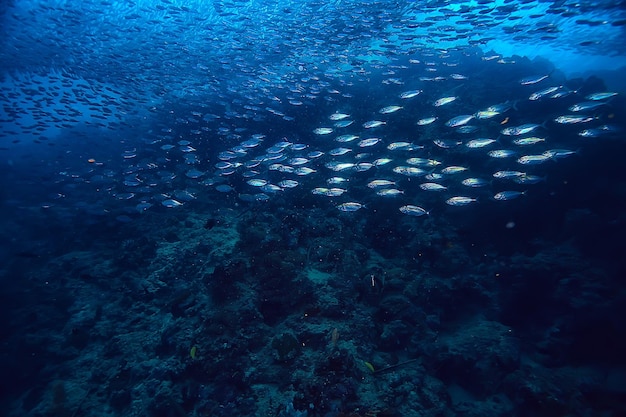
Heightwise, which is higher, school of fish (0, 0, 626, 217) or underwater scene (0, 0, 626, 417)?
school of fish (0, 0, 626, 217)

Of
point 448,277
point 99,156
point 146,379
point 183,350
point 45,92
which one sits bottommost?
point 448,277

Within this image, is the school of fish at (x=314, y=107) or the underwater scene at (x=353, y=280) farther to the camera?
the school of fish at (x=314, y=107)

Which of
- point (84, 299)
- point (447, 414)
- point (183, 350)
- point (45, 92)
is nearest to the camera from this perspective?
point (447, 414)

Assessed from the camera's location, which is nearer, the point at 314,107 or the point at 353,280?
the point at 353,280

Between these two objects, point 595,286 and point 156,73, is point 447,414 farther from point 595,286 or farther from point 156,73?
point 156,73

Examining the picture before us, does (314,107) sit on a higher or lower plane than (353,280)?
higher

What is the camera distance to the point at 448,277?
1036 cm

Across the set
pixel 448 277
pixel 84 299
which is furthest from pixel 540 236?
pixel 84 299

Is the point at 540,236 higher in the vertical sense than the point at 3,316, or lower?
lower

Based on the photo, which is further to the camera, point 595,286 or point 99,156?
point 99,156

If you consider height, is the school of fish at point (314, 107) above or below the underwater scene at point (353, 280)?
above

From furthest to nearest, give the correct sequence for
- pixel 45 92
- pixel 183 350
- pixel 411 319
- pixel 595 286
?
pixel 45 92 < pixel 411 319 < pixel 595 286 < pixel 183 350

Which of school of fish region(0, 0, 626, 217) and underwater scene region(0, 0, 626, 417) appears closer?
underwater scene region(0, 0, 626, 417)

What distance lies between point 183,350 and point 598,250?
13.3 m
